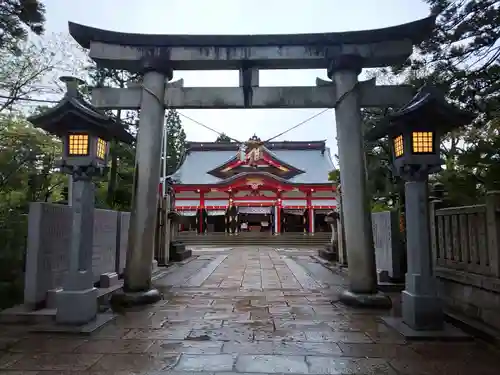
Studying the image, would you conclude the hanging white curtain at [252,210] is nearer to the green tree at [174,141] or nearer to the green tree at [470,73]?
the green tree at [174,141]

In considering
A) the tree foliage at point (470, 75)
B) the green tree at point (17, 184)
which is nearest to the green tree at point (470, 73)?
the tree foliage at point (470, 75)

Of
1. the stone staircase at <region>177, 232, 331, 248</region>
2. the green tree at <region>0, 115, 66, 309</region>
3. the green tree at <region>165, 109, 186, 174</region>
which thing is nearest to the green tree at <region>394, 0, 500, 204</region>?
the green tree at <region>0, 115, 66, 309</region>

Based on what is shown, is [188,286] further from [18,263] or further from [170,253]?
[170,253]

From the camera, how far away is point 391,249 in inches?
356

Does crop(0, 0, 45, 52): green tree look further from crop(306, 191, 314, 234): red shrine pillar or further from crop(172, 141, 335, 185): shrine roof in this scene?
crop(306, 191, 314, 234): red shrine pillar

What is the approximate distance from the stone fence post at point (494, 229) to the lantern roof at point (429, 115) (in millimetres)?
1116

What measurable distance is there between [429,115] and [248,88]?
3.37 meters

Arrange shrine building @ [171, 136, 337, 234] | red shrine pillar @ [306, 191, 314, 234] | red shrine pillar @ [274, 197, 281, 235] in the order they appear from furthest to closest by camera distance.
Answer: red shrine pillar @ [274, 197, 281, 235] < red shrine pillar @ [306, 191, 314, 234] < shrine building @ [171, 136, 337, 234]

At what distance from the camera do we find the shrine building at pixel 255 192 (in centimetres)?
3378

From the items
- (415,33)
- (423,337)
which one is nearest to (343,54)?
(415,33)

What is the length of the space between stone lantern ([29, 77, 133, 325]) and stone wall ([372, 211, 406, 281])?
633cm

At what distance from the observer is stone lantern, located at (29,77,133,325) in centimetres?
549

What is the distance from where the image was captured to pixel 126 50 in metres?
7.42

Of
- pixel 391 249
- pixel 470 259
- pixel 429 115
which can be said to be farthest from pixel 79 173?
pixel 391 249
